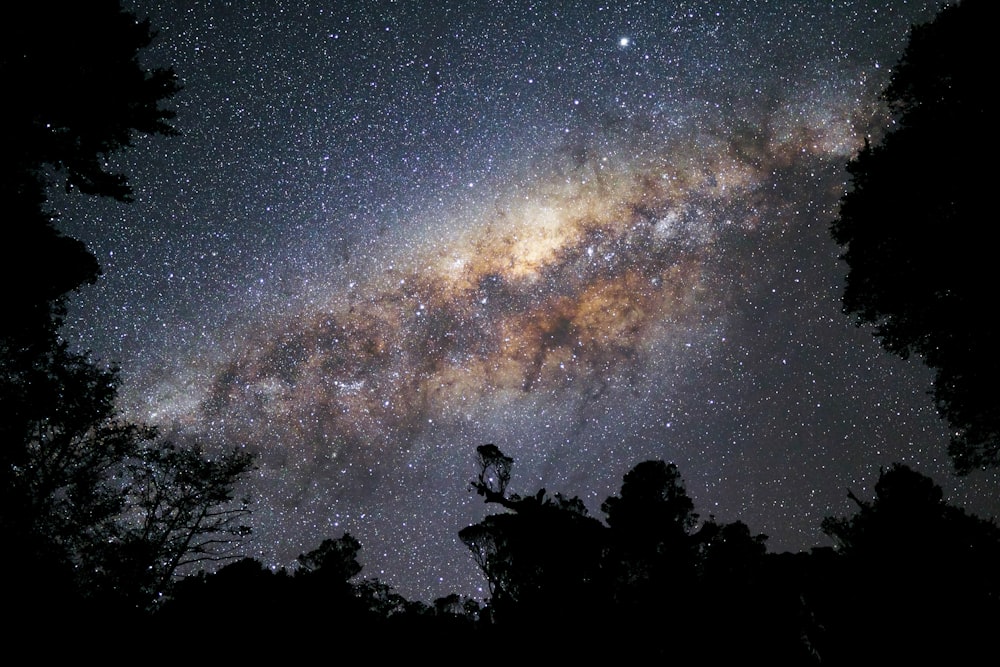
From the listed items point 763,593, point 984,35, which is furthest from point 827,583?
point 984,35

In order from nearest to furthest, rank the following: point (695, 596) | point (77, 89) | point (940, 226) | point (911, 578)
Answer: point (77, 89) < point (940, 226) < point (911, 578) < point (695, 596)

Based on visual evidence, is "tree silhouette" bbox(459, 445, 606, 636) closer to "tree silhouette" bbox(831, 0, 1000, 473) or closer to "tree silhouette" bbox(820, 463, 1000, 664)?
"tree silhouette" bbox(820, 463, 1000, 664)

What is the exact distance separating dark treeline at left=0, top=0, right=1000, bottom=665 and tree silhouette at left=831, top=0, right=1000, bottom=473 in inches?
1.7

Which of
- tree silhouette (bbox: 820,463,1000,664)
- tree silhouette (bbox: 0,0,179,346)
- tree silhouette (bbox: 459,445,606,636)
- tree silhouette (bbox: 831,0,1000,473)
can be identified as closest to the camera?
tree silhouette (bbox: 0,0,179,346)

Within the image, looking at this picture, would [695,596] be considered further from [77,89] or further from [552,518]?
[77,89]

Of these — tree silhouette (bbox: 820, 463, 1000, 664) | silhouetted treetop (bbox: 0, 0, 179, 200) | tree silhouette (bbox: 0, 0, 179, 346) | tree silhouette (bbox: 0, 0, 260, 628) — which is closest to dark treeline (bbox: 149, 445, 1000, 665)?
tree silhouette (bbox: 820, 463, 1000, 664)

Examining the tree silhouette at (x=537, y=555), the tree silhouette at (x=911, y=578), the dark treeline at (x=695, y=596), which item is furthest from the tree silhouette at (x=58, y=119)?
the tree silhouette at (x=911, y=578)

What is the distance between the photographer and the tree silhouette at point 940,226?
9984 mm

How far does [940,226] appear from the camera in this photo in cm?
1060

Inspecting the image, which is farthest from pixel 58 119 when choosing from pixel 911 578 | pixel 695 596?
pixel 911 578

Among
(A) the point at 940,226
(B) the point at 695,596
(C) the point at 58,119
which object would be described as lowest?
(B) the point at 695,596

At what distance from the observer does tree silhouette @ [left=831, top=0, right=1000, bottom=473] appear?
32.8ft

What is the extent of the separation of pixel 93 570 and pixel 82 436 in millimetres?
6456

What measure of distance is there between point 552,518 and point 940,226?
61.8ft
